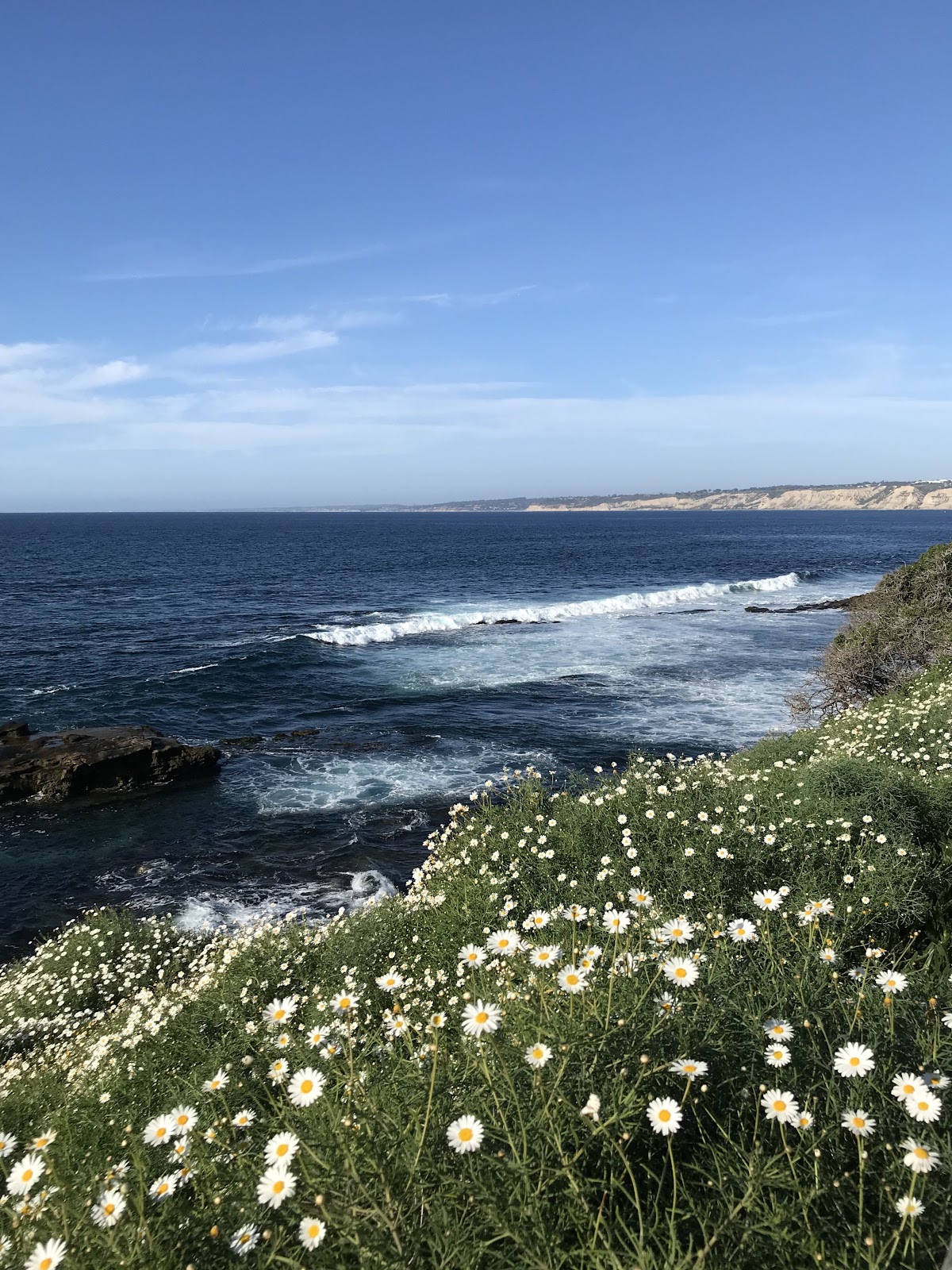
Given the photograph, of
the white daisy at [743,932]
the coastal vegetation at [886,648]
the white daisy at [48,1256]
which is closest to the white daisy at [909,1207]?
the white daisy at [743,932]

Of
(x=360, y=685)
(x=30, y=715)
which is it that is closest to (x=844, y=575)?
(x=360, y=685)

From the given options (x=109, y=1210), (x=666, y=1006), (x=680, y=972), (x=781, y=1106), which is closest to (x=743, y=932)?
(x=680, y=972)

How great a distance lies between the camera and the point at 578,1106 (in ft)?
9.33

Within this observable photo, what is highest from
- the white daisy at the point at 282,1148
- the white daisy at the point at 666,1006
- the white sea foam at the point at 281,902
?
the white daisy at the point at 666,1006

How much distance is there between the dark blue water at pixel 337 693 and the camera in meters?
16.3

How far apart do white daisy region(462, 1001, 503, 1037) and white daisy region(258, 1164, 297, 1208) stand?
2.79 feet

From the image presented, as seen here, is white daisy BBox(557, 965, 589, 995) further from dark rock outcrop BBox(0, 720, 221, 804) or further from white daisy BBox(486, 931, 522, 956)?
Answer: dark rock outcrop BBox(0, 720, 221, 804)

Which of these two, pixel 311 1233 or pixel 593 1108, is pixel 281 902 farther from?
pixel 593 1108

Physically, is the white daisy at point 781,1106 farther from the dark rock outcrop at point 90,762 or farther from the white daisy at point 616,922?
the dark rock outcrop at point 90,762

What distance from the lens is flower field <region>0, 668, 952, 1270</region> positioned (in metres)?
2.53

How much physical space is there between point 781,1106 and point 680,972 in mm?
737

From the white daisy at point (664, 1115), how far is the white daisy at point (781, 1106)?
346 millimetres

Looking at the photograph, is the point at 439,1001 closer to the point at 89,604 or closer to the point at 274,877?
the point at 274,877

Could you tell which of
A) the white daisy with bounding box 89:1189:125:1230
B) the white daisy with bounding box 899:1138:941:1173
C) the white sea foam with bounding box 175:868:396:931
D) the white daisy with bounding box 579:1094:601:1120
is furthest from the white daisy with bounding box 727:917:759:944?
the white sea foam with bounding box 175:868:396:931
